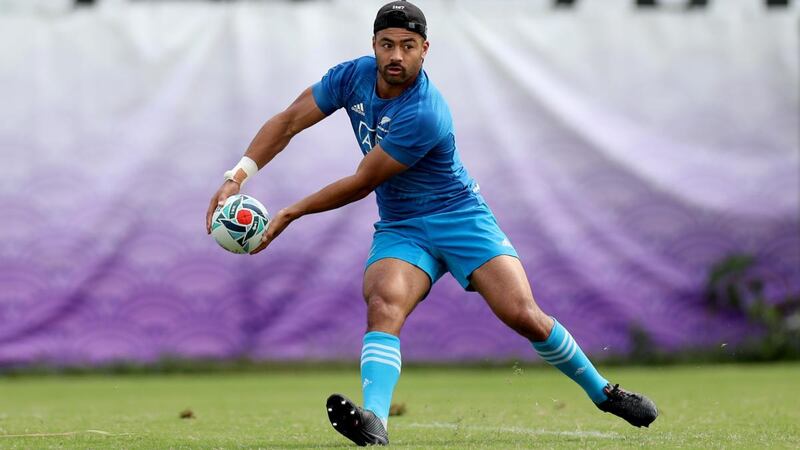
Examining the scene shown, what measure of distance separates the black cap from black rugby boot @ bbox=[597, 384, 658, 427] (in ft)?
6.69

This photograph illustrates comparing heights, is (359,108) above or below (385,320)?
above

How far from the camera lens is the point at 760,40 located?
43.5 ft

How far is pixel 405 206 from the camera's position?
6.37 m

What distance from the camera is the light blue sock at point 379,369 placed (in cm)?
571

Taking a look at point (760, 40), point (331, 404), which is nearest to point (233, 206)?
point (331, 404)

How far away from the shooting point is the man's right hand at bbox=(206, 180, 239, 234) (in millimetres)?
6184

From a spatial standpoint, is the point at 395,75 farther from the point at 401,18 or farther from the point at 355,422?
the point at 355,422

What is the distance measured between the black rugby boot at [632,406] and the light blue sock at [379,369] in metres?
1.26

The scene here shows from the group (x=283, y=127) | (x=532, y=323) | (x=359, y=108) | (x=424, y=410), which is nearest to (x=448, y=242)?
(x=532, y=323)

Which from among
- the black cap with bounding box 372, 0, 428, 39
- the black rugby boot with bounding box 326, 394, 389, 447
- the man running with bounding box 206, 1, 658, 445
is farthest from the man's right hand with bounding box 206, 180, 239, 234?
the black rugby boot with bounding box 326, 394, 389, 447

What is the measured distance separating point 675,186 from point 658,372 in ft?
6.36

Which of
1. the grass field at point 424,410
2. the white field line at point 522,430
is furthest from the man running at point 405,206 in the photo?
the grass field at point 424,410

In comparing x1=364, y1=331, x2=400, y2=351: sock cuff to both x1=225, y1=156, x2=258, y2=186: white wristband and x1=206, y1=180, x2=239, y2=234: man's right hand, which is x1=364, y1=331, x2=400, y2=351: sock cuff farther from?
x1=225, y1=156, x2=258, y2=186: white wristband

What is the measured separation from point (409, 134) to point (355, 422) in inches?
54.8
